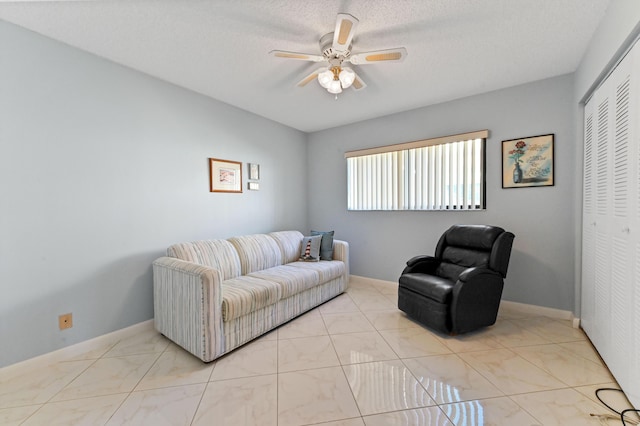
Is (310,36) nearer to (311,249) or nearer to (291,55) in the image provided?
(291,55)

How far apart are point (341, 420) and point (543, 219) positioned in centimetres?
286

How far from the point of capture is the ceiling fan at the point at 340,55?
5.66 ft

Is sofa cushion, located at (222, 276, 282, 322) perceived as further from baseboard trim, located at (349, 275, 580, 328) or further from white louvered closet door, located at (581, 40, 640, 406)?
baseboard trim, located at (349, 275, 580, 328)

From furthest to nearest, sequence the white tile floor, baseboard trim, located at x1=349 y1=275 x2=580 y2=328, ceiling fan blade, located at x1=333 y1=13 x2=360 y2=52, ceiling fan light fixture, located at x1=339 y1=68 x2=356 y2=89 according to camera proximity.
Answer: baseboard trim, located at x1=349 y1=275 x2=580 y2=328 < ceiling fan light fixture, located at x1=339 y1=68 x2=356 y2=89 < ceiling fan blade, located at x1=333 y1=13 x2=360 y2=52 < the white tile floor

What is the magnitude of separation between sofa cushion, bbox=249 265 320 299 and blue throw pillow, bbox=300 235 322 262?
0.45 metres

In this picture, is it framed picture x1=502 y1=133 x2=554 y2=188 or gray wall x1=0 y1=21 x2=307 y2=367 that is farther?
framed picture x1=502 y1=133 x2=554 y2=188

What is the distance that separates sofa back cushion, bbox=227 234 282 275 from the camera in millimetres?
3012

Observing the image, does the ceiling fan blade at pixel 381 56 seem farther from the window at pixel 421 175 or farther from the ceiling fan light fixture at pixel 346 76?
the window at pixel 421 175

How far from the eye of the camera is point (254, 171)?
12.1ft

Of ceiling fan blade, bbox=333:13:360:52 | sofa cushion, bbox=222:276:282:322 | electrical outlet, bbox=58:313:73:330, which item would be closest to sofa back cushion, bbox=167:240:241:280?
sofa cushion, bbox=222:276:282:322

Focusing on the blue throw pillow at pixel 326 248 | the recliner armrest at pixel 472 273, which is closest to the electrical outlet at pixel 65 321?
the blue throw pillow at pixel 326 248

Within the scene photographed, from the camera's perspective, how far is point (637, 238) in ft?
4.80

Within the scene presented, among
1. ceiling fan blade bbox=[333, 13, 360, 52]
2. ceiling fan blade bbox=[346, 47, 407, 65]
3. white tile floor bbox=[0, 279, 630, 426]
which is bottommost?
white tile floor bbox=[0, 279, 630, 426]

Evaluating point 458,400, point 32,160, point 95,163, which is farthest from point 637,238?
point 32,160
